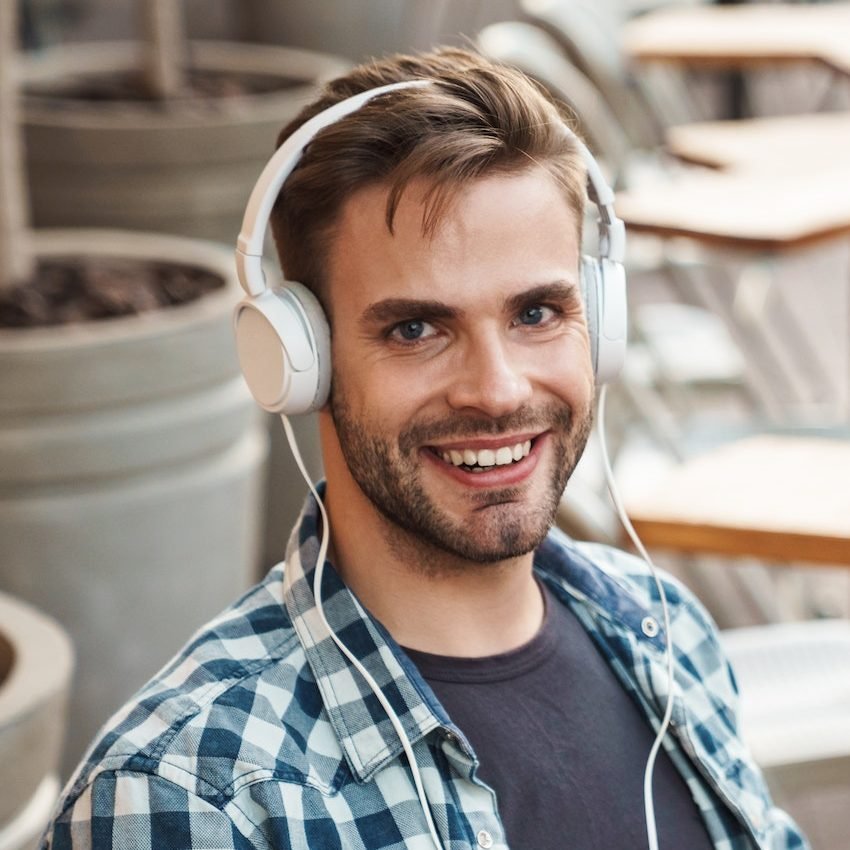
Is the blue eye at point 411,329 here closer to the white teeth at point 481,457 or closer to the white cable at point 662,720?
the white teeth at point 481,457

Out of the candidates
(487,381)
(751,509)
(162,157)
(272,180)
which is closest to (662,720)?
(487,381)

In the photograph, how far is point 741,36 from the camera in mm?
5316

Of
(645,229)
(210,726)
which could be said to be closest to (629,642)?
(210,726)

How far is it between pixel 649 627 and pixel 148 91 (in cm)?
269

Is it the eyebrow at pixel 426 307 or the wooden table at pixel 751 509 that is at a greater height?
the eyebrow at pixel 426 307

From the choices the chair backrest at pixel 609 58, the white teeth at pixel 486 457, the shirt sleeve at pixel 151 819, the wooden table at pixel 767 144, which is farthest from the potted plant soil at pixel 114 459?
the chair backrest at pixel 609 58

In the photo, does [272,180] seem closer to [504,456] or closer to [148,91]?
[504,456]

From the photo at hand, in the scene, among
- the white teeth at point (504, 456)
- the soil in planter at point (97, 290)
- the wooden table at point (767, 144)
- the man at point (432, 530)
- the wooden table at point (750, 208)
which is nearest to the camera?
the man at point (432, 530)

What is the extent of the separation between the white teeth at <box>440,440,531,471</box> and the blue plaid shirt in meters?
0.17

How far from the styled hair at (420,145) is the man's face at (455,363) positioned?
18 millimetres

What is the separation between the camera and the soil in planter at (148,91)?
159 inches

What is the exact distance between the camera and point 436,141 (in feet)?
5.01

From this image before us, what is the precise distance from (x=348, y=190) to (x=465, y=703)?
0.51 meters

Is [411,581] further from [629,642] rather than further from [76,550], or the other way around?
[76,550]
